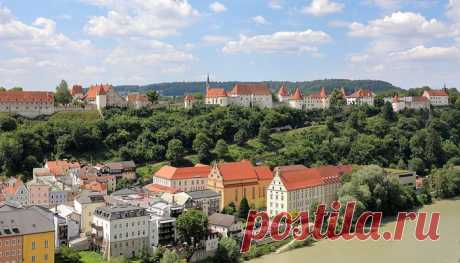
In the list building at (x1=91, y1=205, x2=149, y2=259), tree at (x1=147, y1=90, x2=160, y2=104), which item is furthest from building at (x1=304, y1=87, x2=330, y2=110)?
building at (x1=91, y1=205, x2=149, y2=259)

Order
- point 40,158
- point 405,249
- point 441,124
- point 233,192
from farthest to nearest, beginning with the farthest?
1. point 441,124
2. point 40,158
3. point 233,192
4. point 405,249

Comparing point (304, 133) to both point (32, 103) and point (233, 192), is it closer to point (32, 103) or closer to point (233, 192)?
point (233, 192)

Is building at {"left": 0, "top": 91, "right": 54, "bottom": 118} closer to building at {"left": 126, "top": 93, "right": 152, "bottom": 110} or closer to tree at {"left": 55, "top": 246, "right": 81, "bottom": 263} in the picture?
building at {"left": 126, "top": 93, "right": 152, "bottom": 110}

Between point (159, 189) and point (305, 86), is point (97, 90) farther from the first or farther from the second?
point (305, 86)

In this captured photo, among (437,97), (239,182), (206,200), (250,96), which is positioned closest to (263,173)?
(239,182)

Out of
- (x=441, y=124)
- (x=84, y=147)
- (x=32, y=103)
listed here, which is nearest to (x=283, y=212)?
(x=84, y=147)

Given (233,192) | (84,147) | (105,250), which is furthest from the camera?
(84,147)

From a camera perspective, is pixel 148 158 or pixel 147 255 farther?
pixel 148 158
